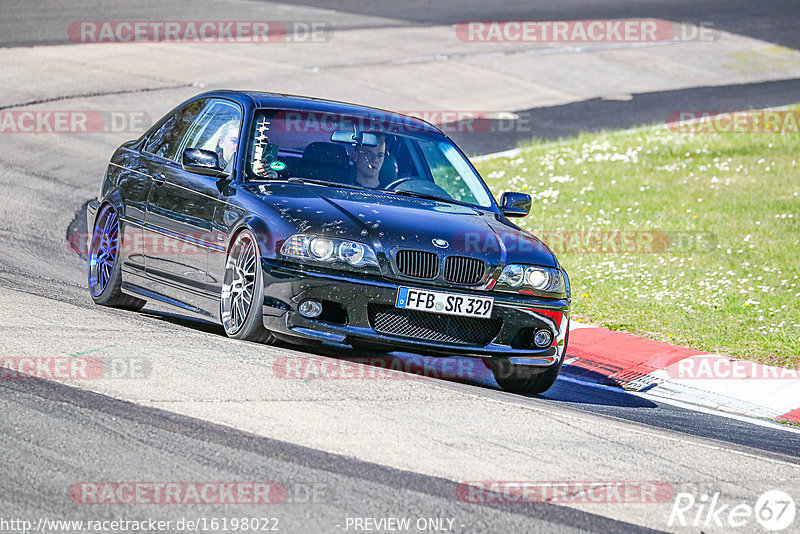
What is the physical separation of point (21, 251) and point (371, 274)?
487cm

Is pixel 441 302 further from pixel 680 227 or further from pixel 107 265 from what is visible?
pixel 680 227

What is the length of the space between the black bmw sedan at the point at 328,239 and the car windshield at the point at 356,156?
1cm

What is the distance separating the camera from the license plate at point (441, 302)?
7102 millimetres

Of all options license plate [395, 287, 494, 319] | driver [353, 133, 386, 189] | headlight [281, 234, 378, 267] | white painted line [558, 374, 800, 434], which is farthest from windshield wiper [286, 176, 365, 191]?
white painted line [558, 374, 800, 434]

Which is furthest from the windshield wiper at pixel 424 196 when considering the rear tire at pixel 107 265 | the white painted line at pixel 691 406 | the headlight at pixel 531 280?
the rear tire at pixel 107 265

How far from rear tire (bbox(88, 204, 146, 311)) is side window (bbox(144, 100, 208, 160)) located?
0.56m

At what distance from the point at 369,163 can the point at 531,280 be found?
1.49m

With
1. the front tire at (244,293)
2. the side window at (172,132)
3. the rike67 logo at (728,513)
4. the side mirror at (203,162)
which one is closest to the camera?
the rike67 logo at (728,513)

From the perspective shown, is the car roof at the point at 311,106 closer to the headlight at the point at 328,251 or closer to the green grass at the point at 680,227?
the headlight at the point at 328,251

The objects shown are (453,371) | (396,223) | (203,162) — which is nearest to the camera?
(396,223)

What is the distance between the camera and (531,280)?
751cm

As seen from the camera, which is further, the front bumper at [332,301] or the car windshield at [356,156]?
the car windshield at [356,156]

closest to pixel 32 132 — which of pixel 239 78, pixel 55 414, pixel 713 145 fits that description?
pixel 239 78

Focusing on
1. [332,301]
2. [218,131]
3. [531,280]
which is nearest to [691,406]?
[531,280]
